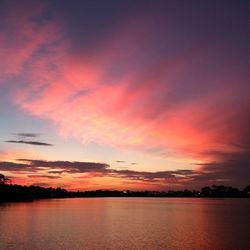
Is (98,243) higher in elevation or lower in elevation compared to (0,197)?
lower

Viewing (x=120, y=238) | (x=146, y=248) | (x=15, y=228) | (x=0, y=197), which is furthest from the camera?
(x=0, y=197)

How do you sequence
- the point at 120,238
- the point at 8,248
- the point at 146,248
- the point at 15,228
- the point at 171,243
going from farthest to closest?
the point at 15,228
the point at 120,238
the point at 171,243
the point at 146,248
the point at 8,248

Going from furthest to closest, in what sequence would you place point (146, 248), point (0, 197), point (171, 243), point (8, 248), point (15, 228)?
point (0, 197) → point (15, 228) → point (171, 243) → point (146, 248) → point (8, 248)

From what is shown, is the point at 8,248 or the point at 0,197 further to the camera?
the point at 0,197

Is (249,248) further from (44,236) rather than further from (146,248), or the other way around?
(44,236)

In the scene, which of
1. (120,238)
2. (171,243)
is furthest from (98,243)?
(171,243)

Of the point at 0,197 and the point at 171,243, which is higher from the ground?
the point at 0,197

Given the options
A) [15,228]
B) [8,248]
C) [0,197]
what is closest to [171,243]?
[8,248]

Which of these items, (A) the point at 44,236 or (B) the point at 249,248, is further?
(A) the point at 44,236

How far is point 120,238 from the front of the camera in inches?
1957

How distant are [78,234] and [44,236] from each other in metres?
4.88

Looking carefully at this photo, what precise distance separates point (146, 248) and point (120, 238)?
7.89 meters

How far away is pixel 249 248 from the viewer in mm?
43156

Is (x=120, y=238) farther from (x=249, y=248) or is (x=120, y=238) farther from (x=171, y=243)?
(x=249, y=248)
